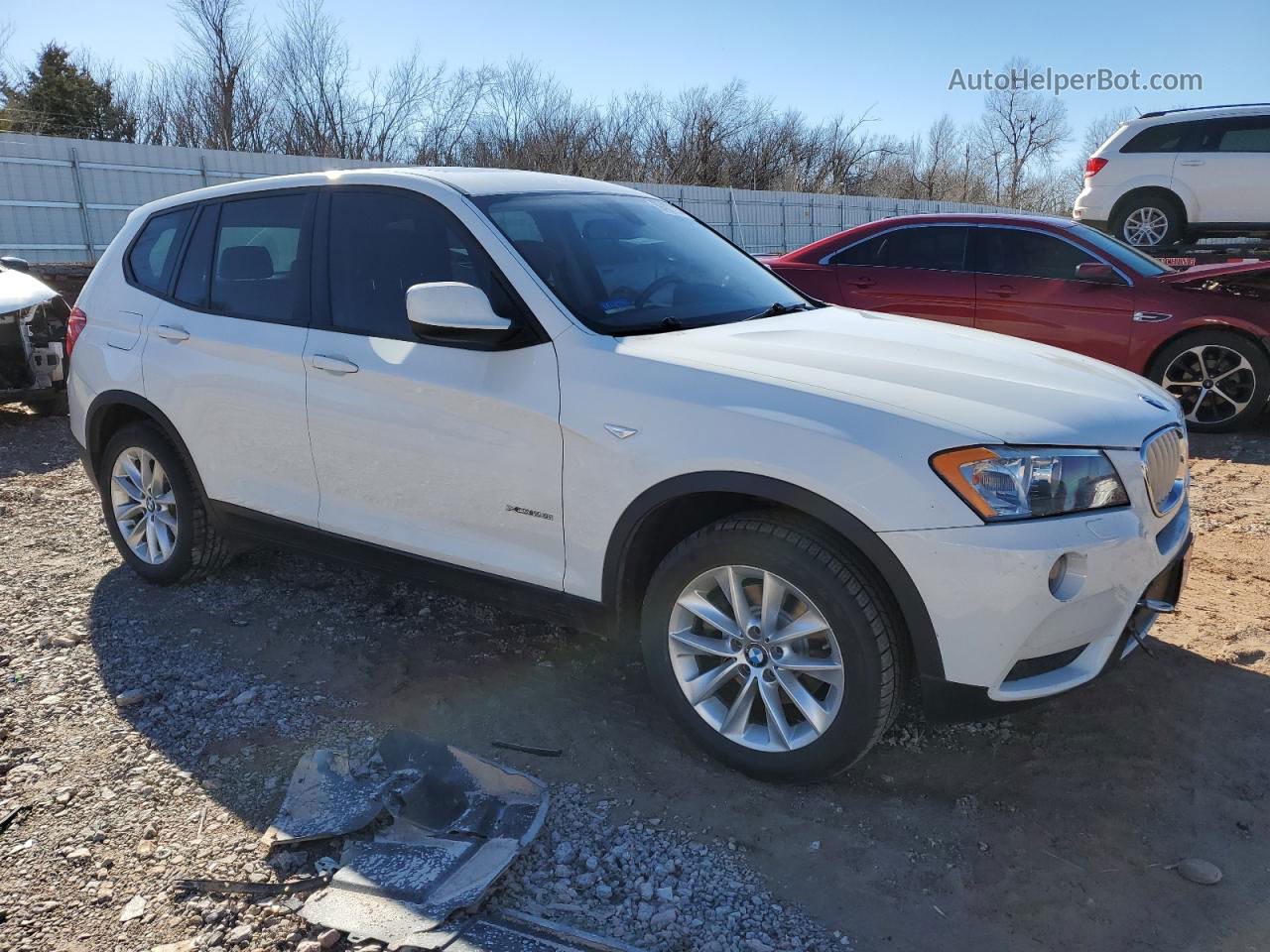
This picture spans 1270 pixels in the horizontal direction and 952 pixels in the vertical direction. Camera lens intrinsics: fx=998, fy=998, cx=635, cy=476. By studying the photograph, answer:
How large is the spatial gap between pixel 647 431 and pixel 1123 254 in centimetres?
605

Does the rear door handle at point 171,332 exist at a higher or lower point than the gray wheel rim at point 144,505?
higher

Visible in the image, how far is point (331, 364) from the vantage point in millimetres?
3664

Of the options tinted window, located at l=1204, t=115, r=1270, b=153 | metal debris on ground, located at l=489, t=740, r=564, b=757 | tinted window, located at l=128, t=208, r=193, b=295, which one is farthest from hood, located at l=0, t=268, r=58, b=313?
tinted window, located at l=1204, t=115, r=1270, b=153

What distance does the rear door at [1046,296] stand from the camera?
7297mm

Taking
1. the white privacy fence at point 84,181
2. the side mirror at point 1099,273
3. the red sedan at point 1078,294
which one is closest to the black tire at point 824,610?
the red sedan at point 1078,294

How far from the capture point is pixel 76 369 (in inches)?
189

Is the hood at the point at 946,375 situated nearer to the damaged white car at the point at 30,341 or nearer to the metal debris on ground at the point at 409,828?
the metal debris on ground at the point at 409,828

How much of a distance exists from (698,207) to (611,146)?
46.5 feet

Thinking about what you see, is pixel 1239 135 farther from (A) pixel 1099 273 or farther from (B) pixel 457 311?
(B) pixel 457 311

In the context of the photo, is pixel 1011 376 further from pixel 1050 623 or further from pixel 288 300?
pixel 288 300

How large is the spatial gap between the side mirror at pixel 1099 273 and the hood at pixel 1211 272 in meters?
0.31

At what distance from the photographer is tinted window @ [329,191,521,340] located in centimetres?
352

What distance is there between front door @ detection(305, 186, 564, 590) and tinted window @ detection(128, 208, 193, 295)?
1.06 metres

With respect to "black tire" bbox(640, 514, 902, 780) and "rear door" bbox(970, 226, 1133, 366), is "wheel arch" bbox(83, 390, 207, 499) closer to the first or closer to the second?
"black tire" bbox(640, 514, 902, 780)
